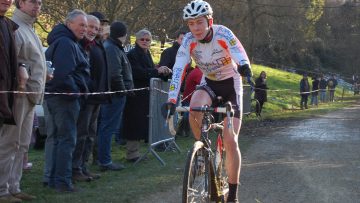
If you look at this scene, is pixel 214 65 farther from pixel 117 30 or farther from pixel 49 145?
pixel 117 30

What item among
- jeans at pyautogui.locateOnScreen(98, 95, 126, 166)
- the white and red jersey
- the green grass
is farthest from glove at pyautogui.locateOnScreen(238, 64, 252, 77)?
jeans at pyautogui.locateOnScreen(98, 95, 126, 166)

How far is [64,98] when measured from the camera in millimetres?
7105

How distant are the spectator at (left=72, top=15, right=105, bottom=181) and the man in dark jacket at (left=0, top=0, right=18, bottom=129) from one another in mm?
1712

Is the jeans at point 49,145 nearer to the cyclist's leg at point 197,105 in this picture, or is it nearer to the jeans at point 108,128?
the jeans at point 108,128

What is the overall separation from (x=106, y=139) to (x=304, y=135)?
7601 millimetres

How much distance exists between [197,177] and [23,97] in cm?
230

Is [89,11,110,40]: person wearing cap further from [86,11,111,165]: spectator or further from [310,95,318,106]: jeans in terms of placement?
[310,95,318,106]: jeans

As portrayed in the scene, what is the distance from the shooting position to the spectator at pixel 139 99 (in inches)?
387

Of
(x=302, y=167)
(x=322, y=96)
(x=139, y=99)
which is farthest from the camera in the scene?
(x=322, y=96)

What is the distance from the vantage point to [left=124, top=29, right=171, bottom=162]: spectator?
387 inches

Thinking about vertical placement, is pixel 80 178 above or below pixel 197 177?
below

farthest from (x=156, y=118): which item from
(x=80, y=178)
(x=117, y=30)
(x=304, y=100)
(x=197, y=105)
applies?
(x=304, y=100)

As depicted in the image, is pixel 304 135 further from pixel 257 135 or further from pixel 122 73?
pixel 122 73

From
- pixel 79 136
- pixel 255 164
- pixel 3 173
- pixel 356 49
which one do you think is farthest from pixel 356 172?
pixel 356 49
